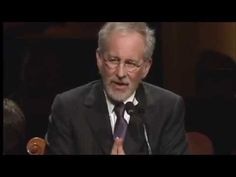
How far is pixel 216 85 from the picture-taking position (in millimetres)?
3332

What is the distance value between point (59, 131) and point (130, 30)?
761 millimetres

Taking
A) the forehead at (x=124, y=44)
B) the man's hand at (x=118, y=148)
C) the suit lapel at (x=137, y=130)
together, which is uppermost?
the forehead at (x=124, y=44)

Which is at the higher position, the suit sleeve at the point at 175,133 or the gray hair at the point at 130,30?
the gray hair at the point at 130,30

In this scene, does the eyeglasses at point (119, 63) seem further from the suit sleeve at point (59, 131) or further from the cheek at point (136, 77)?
the suit sleeve at point (59, 131)

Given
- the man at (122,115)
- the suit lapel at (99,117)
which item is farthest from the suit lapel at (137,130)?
the suit lapel at (99,117)

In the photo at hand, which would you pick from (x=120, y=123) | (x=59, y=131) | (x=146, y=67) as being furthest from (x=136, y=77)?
(x=59, y=131)

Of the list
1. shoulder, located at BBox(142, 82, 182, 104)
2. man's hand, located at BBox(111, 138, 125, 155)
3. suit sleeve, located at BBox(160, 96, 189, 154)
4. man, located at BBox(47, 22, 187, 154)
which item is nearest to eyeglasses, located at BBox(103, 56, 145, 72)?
man, located at BBox(47, 22, 187, 154)

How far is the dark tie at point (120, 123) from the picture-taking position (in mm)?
3328

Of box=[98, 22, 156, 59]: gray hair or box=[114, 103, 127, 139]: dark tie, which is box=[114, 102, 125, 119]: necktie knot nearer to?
box=[114, 103, 127, 139]: dark tie

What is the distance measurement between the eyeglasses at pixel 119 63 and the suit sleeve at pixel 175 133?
334 millimetres

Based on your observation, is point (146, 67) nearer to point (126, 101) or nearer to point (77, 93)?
point (126, 101)
